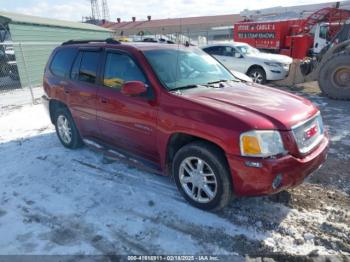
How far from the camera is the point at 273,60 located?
440 inches

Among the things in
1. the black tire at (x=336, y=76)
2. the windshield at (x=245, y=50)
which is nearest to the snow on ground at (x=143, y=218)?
the black tire at (x=336, y=76)

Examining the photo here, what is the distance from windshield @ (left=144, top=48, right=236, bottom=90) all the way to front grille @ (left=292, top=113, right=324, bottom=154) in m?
1.36

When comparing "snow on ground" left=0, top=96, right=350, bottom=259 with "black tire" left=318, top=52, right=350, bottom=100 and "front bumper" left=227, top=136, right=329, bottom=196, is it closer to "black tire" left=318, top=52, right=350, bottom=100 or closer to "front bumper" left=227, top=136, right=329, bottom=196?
"front bumper" left=227, top=136, right=329, bottom=196

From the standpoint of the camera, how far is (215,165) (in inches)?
127

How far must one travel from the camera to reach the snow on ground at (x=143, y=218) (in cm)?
300

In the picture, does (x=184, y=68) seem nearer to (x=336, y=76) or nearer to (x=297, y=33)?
(x=336, y=76)

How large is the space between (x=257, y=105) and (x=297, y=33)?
1509 cm

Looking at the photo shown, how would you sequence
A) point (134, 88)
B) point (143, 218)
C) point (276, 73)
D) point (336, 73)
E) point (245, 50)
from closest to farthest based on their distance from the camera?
point (143, 218), point (134, 88), point (336, 73), point (276, 73), point (245, 50)

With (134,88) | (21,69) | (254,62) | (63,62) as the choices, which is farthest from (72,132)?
(21,69)

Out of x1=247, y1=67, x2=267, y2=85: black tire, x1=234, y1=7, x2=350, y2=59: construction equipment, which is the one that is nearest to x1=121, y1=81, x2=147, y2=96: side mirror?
x1=247, y1=67, x2=267, y2=85: black tire

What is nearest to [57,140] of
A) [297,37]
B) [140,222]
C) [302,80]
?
[140,222]

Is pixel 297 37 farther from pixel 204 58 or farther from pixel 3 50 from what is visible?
pixel 3 50

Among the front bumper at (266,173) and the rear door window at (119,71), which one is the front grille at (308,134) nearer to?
the front bumper at (266,173)

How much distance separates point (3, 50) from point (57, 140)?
1123cm
